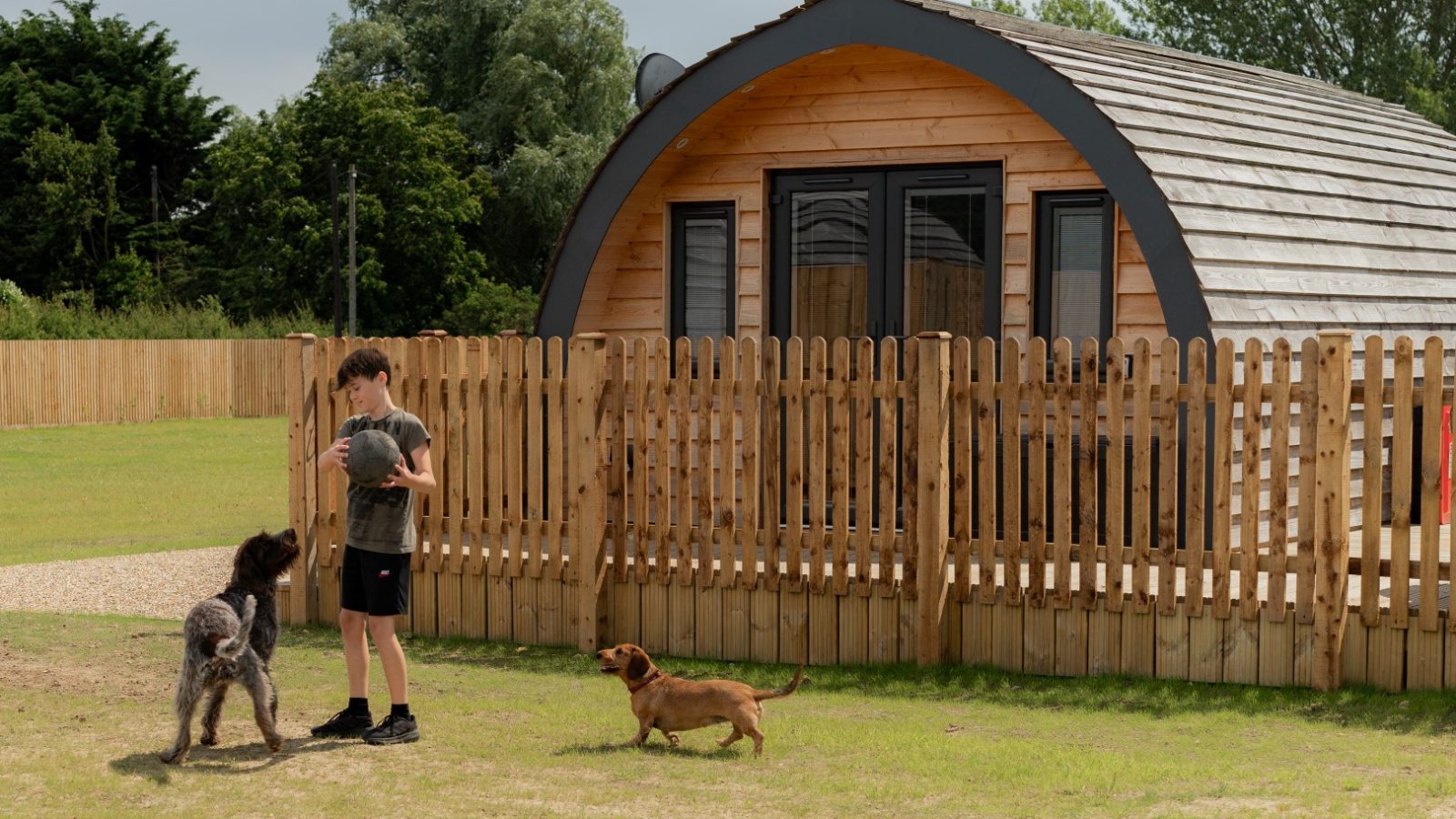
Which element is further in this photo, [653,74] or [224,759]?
[653,74]

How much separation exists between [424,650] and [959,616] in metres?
3.16

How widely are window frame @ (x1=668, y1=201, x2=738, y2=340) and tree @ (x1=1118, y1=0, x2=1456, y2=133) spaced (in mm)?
27683

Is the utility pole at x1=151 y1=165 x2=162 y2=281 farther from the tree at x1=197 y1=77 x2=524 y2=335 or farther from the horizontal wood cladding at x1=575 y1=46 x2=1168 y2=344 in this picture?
the horizontal wood cladding at x1=575 y1=46 x2=1168 y2=344

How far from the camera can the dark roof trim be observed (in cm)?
1104

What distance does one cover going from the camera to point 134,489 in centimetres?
2262

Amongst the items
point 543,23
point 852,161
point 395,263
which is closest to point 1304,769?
point 852,161

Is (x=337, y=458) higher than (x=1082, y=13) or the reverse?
the reverse

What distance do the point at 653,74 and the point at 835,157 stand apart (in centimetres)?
313

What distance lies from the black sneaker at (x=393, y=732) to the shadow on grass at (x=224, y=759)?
117 mm

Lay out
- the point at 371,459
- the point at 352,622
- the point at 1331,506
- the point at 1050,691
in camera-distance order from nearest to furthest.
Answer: the point at 371,459 < the point at 352,622 < the point at 1331,506 < the point at 1050,691

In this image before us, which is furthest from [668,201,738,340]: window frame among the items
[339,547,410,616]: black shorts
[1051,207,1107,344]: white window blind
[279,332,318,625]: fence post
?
[339,547,410,616]: black shorts

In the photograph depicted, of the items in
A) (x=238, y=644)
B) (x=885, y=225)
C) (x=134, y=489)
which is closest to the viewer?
(x=238, y=644)

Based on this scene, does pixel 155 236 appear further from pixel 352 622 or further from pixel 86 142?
pixel 352 622

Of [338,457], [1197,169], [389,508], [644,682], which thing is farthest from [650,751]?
[1197,169]
